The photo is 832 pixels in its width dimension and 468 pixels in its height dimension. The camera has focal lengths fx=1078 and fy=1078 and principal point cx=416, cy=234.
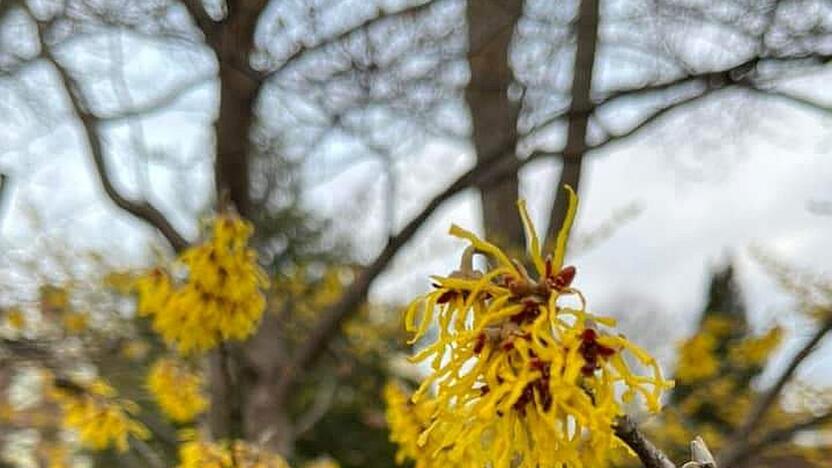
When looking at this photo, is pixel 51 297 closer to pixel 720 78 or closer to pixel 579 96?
pixel 579 96

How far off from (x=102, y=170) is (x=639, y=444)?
11.7 ft

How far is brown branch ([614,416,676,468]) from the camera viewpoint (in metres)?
0.90

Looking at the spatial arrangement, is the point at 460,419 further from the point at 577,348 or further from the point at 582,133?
the point at 582,133

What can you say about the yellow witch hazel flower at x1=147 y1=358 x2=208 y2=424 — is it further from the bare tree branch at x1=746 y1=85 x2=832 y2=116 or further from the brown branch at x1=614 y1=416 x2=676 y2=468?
the brown branch at x1=614 y1=416 x2=676 y2=468

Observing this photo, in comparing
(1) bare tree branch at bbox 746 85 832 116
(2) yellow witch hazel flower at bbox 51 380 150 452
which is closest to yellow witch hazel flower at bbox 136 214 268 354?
(2) yellow witch hazel flower at bbox 51 380 150 452

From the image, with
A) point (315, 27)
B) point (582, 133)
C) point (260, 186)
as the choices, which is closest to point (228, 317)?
point (315, 27)

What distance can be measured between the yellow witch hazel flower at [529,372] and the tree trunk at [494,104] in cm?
265

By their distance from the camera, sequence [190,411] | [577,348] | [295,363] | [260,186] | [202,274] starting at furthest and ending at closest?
[260,186] < [295,363] < [190,411] < [202,274] < [577,348]

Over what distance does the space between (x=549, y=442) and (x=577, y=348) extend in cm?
8

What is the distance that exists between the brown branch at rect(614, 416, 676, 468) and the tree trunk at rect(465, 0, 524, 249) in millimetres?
2697

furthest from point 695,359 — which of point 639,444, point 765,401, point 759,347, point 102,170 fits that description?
point 639,444

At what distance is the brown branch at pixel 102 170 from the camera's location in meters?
3.94

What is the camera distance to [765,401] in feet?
11.4

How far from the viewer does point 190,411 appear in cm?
384
